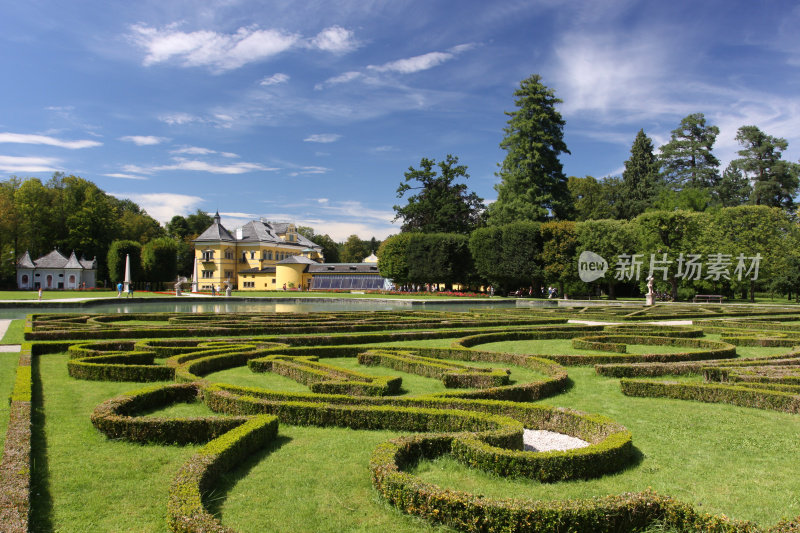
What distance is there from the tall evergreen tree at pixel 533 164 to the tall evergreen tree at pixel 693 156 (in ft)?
47.2

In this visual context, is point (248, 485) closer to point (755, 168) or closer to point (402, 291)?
point (402, 291)

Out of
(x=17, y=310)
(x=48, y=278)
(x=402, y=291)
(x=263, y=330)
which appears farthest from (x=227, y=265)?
(x=263, y=330)

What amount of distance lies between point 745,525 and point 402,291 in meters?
54.1

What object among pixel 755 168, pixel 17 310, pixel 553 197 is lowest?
pixel 17 310

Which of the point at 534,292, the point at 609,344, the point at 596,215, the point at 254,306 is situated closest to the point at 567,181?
the point at 596,215

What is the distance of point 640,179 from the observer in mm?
61656

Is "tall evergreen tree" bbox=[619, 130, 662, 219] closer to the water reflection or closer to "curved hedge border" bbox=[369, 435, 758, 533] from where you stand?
the water reflection

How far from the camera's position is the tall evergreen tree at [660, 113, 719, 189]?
58.4 metres

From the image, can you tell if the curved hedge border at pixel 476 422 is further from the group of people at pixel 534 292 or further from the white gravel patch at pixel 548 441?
the group of people at pixel 534 292

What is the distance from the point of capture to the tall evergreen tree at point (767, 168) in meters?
54.4

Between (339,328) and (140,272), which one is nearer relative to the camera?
(339,328)

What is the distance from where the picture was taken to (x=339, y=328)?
1523 centimetres

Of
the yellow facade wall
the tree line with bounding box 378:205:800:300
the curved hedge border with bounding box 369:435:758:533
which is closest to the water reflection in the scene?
the tree line with bounding box 378:205:800:300

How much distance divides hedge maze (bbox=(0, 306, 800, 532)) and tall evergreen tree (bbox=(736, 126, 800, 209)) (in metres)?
50.0
